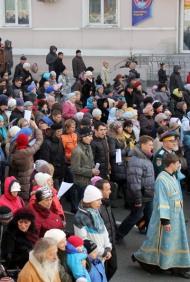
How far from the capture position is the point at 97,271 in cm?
730

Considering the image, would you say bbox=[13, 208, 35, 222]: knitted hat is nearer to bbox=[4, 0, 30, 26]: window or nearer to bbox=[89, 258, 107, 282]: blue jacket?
bbox=[89, 258, 107, 282]: blue jacket

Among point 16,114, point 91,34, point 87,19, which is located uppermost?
point 87,19

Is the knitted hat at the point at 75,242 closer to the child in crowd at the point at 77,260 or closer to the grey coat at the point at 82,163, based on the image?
the child in crowd at the point at 77,260

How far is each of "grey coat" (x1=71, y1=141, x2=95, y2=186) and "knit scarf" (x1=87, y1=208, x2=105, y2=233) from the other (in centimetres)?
270

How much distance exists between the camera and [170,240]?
8906mm

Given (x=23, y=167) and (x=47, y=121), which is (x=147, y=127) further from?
(x=23, y=167)

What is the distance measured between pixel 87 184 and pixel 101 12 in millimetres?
15155

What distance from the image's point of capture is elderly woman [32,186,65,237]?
802cm

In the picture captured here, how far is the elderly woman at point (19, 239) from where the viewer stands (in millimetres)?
7246

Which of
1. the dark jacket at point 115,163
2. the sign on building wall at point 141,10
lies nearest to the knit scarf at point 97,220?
the dark jacket at point 115,163

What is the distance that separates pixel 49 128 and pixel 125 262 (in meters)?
2.88

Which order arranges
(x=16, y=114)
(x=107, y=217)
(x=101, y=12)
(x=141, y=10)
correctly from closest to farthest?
(x=107, y=217) < (x=16, y=114) < (x=141, y=10) < (x=101, y=12)

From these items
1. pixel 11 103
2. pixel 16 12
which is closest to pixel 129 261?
pixel 11 103

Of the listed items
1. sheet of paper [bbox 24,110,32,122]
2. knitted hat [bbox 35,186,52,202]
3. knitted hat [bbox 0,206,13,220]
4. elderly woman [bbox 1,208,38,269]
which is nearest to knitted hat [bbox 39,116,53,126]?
sheet of paper [bbox 24,110,32,122]
